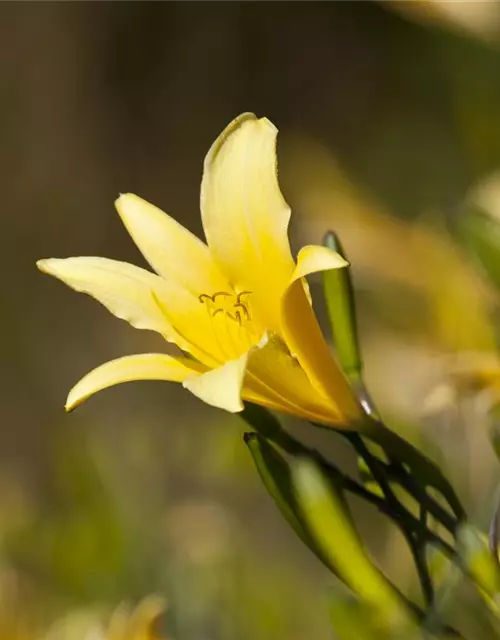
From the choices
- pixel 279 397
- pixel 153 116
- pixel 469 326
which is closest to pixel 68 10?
pixel 153 116

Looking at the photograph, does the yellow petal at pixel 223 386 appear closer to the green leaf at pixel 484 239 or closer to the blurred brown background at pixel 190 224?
the green leaf at pixel 484 239

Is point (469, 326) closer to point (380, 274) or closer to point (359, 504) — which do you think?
point (380, 274)

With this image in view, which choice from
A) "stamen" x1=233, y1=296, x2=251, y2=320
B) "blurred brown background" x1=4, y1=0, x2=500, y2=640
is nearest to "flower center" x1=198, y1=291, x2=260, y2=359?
"stamen" x1=233, y1=296, x2=251, y2=320

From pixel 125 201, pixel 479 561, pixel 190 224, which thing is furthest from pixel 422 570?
pixel 190 224

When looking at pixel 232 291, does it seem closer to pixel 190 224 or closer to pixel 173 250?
pixel 173 250

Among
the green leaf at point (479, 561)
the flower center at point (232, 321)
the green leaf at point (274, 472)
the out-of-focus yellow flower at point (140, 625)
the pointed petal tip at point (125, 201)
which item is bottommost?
the green leaf at point (479, 561)

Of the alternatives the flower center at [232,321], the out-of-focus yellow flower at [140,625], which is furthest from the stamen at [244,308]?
the out-of-focus yellow flower at [140,625]
